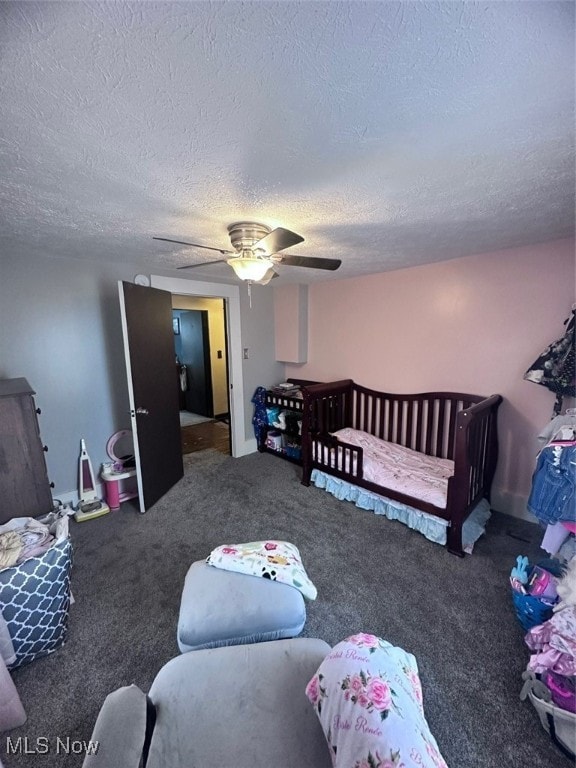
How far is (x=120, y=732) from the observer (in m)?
0.82

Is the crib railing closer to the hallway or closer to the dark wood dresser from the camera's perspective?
the hallway

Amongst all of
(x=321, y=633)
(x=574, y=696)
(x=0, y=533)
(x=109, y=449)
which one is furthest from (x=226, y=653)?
(x=109, y=449)

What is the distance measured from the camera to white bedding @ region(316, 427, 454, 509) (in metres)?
2.28

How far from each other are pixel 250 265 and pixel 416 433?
2308 mm

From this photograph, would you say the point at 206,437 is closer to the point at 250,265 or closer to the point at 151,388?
the point at 151,388

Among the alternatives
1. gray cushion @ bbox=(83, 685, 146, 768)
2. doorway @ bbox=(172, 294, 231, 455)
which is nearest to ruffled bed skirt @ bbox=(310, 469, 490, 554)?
gray cushion @ bbox=(83, 685, 146, 768)

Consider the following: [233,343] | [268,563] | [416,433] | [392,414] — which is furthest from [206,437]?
[268,563]

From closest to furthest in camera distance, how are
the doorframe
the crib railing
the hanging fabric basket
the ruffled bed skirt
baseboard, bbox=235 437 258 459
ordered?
the hanging fabric basket → the ruffled bed skirt → the crib railing → the doorframe → baseboard, bbox=235 437 258 459

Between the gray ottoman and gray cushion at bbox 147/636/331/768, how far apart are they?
0.35 ft

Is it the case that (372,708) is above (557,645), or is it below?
above

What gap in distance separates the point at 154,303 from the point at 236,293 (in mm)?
1079

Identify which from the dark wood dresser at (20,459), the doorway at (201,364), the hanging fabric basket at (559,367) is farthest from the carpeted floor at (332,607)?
the doorway at (201,364)

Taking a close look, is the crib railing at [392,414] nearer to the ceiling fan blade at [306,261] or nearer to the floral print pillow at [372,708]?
the ceiling fan blade at [306,261]

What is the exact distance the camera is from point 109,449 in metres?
2.92
